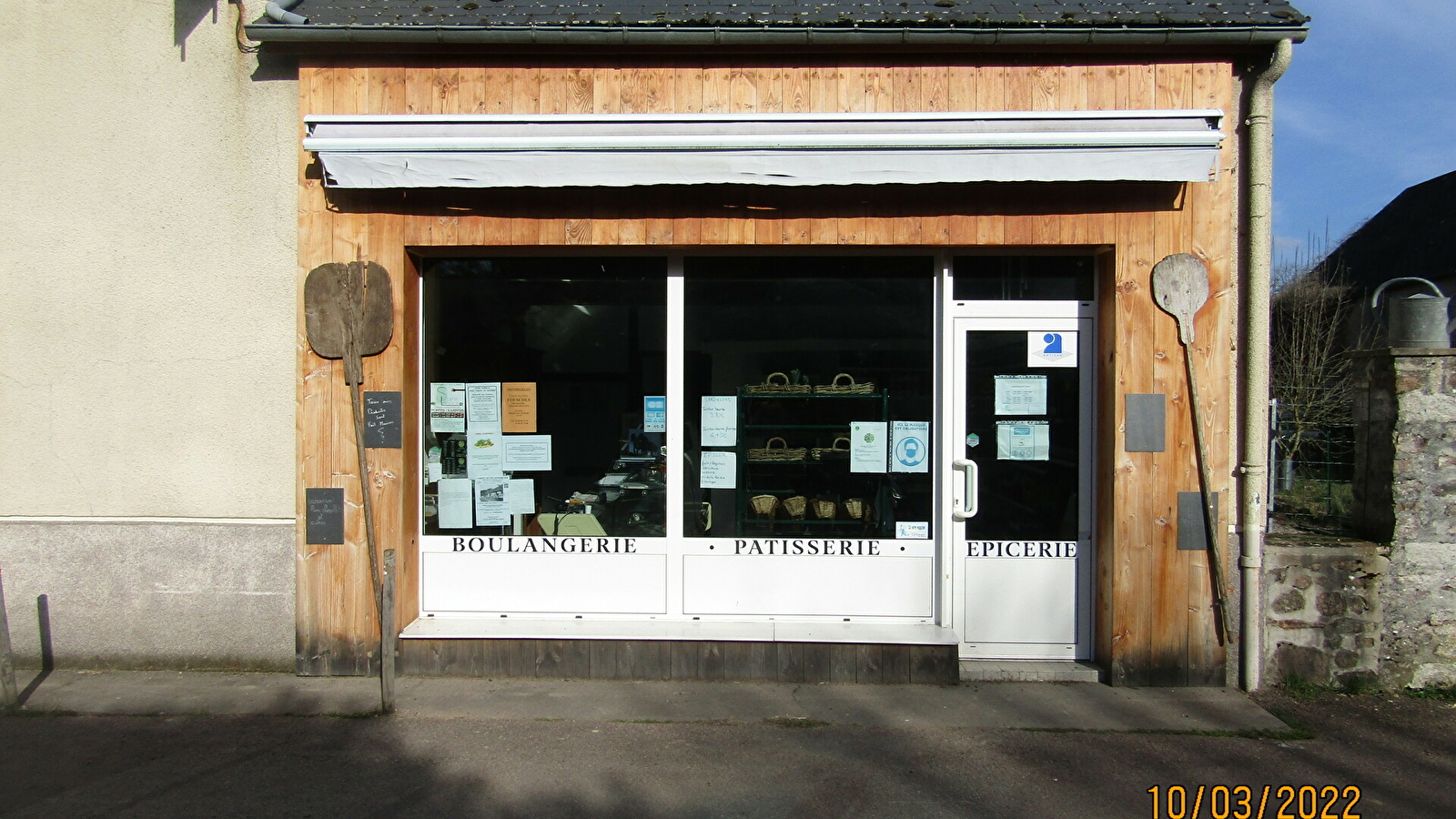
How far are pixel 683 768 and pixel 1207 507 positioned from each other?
3.19 meters

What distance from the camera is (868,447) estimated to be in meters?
5.62

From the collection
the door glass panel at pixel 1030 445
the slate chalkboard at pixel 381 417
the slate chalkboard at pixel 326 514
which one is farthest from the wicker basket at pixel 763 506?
the slate chalkboard at pixel 326 514

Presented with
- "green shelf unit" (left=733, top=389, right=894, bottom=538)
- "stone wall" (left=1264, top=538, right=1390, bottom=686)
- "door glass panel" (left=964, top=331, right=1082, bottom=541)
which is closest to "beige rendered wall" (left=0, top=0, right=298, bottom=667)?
"green shelf unit" (left=733, top=389, right=894, bottom=538)

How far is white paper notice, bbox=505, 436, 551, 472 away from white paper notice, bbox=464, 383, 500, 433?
138mm

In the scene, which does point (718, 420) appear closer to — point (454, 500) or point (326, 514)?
point (454, 500)

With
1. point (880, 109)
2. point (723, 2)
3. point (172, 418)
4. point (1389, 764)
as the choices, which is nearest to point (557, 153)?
point (723, 2)

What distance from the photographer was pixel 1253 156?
5.14 metres

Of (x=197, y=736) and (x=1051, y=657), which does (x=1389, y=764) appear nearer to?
(x=1051, y=657)

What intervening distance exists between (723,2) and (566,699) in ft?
13.5

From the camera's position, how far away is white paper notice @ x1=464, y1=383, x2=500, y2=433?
5629mm

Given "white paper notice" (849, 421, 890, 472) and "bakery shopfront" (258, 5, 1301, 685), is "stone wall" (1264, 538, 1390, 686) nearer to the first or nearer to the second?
"bakery shopfront" (258, 5, 1301, 685)

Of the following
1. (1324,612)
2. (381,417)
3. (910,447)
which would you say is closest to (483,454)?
(381,417)
